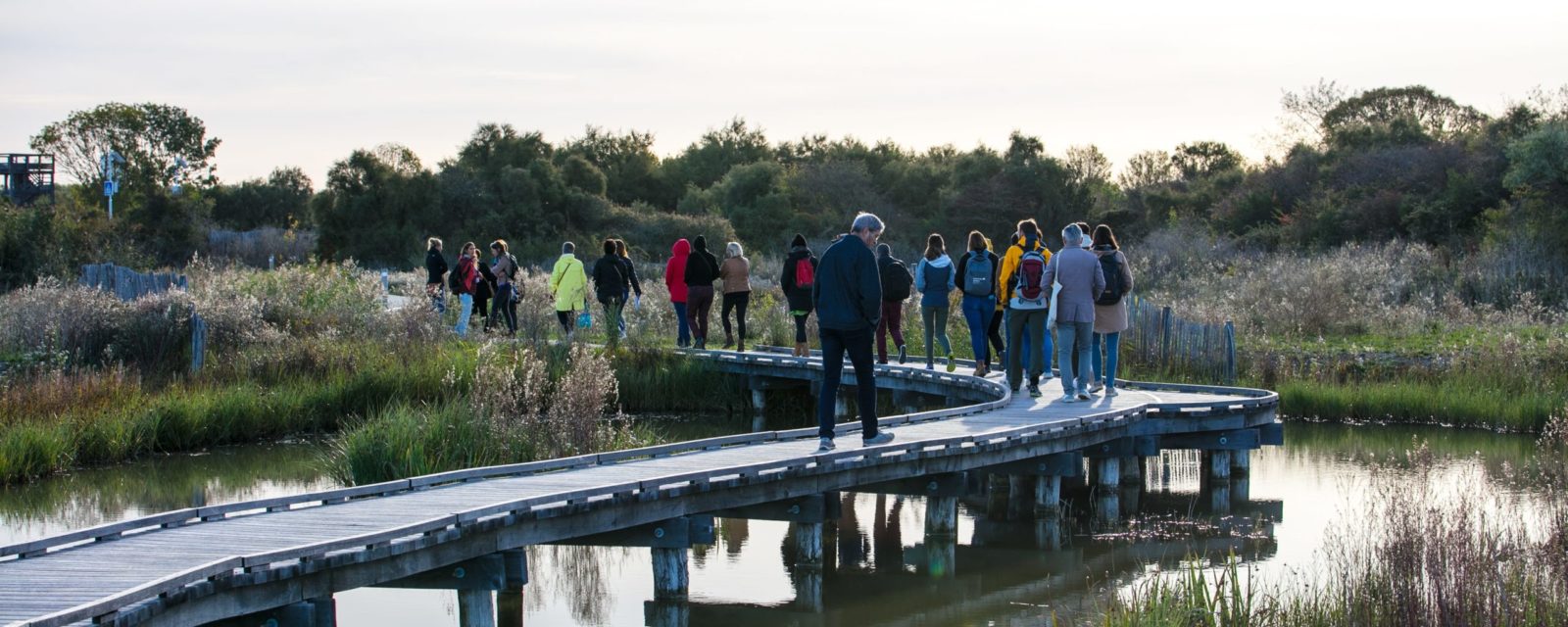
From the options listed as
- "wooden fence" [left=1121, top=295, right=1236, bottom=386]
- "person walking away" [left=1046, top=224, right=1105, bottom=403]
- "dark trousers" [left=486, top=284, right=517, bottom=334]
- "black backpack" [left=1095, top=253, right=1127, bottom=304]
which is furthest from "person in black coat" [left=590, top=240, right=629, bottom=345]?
"black backpack" [left=1095, top=253, right=1127, bottom=304]

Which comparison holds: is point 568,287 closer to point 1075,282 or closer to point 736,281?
point 736,281

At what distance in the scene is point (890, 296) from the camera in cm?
1722

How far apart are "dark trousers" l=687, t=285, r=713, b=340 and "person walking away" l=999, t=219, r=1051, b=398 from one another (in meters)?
6.18

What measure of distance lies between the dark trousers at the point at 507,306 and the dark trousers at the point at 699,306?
2438 millimetres

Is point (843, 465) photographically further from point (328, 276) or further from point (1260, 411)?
point (328, 276)

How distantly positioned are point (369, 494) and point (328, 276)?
52.7 feet

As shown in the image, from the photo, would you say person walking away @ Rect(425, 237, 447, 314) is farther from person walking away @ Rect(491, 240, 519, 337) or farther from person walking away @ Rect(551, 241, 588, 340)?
person walking away @ Rect(551, 241, 588, 340)

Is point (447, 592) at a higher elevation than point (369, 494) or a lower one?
lower

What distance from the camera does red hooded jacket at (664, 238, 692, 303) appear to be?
21344 millimetres

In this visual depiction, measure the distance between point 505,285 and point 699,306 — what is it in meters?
2.75

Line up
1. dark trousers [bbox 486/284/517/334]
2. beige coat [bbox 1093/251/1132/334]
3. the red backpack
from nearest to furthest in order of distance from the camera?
beige coat [bbox 1093/251/1132/334] < the red backpack < dark trousers [bbox 486/284/517/334]

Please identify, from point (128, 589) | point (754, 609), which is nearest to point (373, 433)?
point (754, 609)

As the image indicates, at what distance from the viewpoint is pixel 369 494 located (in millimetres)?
10547

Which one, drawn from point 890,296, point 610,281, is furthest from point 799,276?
point 610,281
